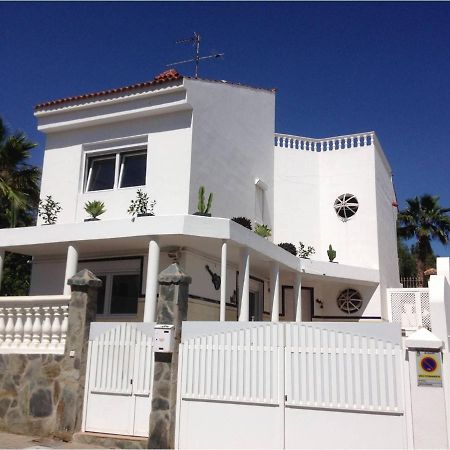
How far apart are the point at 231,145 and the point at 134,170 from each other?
3.45 m

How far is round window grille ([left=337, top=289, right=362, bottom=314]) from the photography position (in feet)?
62.5

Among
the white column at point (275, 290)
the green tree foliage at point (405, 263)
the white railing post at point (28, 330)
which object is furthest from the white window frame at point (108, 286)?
the green tree foliage at point (405, 263)

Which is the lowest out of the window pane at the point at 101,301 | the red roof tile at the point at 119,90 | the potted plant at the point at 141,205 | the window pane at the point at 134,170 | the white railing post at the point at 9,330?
the white railing post at the point at 9,330

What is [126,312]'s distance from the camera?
557 inches

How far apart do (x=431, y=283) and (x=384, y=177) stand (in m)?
13.2

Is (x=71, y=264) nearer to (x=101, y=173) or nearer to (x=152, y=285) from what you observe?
(x=152, y=285)

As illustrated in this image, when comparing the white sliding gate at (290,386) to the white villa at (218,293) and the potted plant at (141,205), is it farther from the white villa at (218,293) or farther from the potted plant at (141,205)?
the potted plant at (141,205)

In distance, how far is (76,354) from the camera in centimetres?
883

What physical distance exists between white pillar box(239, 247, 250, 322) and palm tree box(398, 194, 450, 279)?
20.0m

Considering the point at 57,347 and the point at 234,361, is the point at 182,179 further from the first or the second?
the point at 234,361

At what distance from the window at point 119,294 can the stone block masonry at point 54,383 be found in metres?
4.88

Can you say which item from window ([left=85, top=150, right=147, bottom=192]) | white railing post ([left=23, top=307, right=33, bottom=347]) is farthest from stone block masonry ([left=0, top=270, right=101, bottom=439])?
window ([left=85, top=150, right=147, bottom=192])

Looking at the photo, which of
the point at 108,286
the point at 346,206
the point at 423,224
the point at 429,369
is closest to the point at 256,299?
the point at 108,286

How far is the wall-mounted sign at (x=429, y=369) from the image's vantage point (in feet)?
21.7
